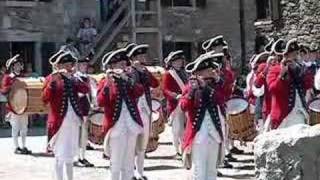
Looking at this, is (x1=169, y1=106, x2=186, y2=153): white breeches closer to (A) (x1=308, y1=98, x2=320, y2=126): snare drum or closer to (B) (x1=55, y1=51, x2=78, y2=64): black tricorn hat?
(A) (x1=308, y1=98, x2=320, y2=126): snare drum

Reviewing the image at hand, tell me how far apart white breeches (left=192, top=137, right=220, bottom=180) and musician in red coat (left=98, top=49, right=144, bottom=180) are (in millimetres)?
1202

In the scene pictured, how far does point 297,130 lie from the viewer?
22.9 ft

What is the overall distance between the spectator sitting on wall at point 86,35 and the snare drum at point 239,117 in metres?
12.8

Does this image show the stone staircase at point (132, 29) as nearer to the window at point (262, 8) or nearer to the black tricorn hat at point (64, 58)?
the window at point (262, 8)

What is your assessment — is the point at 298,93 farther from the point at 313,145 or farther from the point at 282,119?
the point at 313,145

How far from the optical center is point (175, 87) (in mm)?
12781

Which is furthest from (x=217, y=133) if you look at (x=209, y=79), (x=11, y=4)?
(x=11, y=4)

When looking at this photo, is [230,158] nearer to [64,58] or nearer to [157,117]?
[157,117]

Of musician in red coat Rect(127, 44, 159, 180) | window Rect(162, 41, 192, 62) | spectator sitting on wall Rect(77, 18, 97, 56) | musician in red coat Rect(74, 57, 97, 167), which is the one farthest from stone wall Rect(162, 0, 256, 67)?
musician in red coat Rect(127, 44, 159, 180)

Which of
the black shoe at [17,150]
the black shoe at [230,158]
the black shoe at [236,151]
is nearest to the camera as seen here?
the black shoe at [230,158]

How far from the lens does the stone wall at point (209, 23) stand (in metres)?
28.9

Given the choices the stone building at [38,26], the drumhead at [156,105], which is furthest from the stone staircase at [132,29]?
the drumhead at [156,105]

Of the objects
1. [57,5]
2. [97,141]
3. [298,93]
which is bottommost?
[97,141]

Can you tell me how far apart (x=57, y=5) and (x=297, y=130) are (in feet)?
66.3
